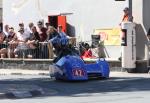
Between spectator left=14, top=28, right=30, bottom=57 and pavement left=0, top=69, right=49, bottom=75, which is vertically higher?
spectator left=14, top=28, right=30, bottom=57

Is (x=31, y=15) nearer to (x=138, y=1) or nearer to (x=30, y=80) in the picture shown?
(x=138, y=1)

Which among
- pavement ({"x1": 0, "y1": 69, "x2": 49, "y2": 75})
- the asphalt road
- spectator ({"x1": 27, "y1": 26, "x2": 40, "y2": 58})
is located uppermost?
spectator ({"x1": 27, "y1": 26, "x2": 40, "y2": 58})

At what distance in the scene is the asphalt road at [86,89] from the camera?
1491 cm

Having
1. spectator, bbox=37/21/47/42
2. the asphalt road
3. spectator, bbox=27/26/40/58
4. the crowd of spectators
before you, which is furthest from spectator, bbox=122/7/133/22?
spectator, bbox=27/26/40/58

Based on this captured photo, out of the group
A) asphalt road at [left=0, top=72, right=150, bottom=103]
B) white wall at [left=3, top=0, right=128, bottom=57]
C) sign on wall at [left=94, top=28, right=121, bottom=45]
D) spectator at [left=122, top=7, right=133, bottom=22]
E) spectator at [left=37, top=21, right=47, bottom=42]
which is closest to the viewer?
asphalt road at [left=0, top=72, right=150, bottom=103]

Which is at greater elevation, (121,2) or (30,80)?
(121,2)

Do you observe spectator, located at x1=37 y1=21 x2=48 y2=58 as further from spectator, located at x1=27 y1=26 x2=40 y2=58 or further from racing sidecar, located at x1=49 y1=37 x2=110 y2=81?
racing sidecar, located at x1=49 y1=37 x2=110 y2=81

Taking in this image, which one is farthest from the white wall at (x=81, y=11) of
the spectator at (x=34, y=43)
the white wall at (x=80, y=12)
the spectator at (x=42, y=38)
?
the spectator at (x=34, y=43)

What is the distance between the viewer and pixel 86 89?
17.3 m

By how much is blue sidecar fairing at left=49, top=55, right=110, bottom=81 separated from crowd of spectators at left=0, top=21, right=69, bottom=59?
4.44m

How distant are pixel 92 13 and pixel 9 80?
6.33 meters

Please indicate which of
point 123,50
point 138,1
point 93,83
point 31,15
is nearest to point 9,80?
point 93,83

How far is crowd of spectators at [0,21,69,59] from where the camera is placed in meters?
24.5

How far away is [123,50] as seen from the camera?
22375 millimetres
